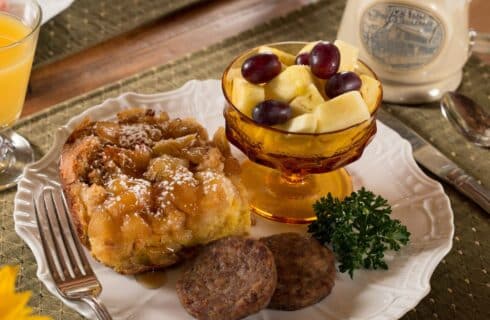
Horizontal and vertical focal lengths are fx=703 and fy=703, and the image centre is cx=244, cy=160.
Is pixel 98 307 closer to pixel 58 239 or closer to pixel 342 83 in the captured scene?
pixel 58 239

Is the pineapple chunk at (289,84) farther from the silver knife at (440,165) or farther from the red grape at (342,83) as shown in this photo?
the silver knife at (440,165)

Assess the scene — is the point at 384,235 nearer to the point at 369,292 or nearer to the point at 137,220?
the point at 369,292


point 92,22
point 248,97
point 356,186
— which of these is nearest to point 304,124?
point 248,97

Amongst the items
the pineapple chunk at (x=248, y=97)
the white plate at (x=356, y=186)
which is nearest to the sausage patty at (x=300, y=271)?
the white plate at (x=356, y=186)

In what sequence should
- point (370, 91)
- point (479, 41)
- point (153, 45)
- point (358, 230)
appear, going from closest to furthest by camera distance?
point (358, 230) < point (370, 91) < point (479, 41) < point (153, 45)

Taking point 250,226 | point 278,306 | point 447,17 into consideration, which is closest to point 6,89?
point 250,226
